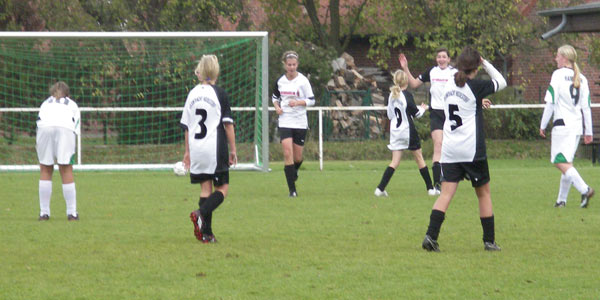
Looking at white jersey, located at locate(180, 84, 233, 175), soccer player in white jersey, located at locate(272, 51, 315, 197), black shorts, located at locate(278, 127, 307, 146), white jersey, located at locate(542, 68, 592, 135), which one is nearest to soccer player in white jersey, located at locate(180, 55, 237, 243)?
white jersey, located at locate(180, 84, 233, 175)

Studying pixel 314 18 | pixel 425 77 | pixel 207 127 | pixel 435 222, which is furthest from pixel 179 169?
pixel 314 18

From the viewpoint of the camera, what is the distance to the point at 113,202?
12.7m

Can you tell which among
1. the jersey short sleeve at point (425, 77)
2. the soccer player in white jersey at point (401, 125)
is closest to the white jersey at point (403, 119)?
the soccer player in white jersey at point (401, 125)

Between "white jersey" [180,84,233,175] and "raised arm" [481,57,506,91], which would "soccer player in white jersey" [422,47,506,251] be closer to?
"raised arm" [481,57,506,91]

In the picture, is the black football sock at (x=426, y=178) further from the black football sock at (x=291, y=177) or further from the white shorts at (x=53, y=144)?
the white shorts at (x=53, y=144)

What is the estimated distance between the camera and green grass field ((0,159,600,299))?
6.34m

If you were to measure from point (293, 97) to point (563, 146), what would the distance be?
A: 3750mm

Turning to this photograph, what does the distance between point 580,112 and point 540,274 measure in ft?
17.2

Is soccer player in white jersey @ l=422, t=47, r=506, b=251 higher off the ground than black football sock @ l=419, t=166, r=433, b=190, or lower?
higher

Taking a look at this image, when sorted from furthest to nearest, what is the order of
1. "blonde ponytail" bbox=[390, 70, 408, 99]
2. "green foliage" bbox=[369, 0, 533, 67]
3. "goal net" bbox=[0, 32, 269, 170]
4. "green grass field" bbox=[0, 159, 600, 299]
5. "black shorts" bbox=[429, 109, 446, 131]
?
"green foliage" bbox=[369, 0, 533, 67] < "goal net" bbox=[0, 32, 269, 170] < "blonde ponytail" bbox=[390, 70, 408, 99] < "black shorts" bbox=[429, 109, 446, 131] < "green grass field" bbox=[0, 159, 600, 299]

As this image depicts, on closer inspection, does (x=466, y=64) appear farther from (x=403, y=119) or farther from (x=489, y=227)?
(x=403, y=119)

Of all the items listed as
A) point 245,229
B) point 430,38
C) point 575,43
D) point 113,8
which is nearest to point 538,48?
point 575,43

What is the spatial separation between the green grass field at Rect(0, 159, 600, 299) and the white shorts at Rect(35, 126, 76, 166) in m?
0.67

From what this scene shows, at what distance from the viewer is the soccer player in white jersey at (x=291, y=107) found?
523 inches
